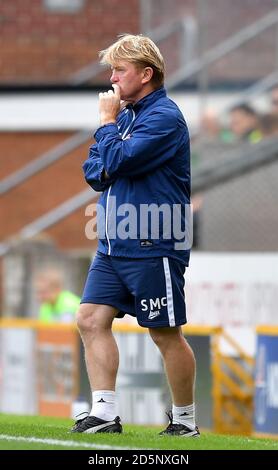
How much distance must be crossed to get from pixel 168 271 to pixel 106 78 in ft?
43.9

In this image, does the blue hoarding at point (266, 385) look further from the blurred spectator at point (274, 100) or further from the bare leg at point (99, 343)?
the bare leg at point (99, 343)

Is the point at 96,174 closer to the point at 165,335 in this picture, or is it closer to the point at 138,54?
the point at 138,54

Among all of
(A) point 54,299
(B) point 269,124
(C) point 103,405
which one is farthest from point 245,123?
(C) point 103,405

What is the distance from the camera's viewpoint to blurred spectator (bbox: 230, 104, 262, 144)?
14.8 m

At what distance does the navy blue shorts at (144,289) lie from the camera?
7.57m

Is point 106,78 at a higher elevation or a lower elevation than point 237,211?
higher

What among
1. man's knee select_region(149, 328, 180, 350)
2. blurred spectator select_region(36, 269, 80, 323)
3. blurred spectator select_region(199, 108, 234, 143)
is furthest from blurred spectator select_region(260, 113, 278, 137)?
man's knee select_region(149, 328, 180, 350)

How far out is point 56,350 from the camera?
1502 cm

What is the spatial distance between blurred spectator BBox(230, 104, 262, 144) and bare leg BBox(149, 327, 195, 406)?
7305mm

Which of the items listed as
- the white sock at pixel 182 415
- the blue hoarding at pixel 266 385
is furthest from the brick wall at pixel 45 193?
the white sock at pixel 182 415

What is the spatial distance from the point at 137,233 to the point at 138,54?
0.93 m

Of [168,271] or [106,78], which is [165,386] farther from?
[106,78]
